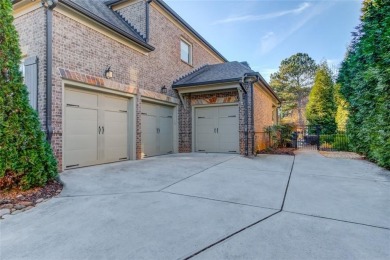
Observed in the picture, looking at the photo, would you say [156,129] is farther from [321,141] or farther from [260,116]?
[321,141]

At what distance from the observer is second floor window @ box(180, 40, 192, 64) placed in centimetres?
1028

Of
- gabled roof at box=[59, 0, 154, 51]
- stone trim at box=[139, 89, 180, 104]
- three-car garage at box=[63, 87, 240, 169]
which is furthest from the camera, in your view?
stone trim at box=[139, 89, 180, 104]

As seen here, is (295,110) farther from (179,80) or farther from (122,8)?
(122,8)

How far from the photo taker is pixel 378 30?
5676 millimetres

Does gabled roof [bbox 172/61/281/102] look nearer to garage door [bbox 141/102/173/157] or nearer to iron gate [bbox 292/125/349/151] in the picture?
garage door [bbox 141/102/173/157]

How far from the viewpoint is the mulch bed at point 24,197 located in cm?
300

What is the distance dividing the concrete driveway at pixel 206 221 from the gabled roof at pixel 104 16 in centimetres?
413

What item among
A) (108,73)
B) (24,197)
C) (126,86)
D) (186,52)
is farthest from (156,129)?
(24,197)

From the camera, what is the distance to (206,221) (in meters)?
2.52

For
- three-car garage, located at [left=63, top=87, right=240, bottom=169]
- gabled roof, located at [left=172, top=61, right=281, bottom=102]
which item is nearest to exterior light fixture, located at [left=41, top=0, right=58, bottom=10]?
three-car garage, located at [left=63, top=87, right=240, bottom=169]

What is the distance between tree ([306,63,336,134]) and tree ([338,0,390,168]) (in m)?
7.91

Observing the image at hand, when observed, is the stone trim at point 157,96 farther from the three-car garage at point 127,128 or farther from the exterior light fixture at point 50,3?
the exterior light fixture at point 50,3

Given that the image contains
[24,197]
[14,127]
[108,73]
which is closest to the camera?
[24,197]

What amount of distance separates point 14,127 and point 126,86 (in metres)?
3.63
